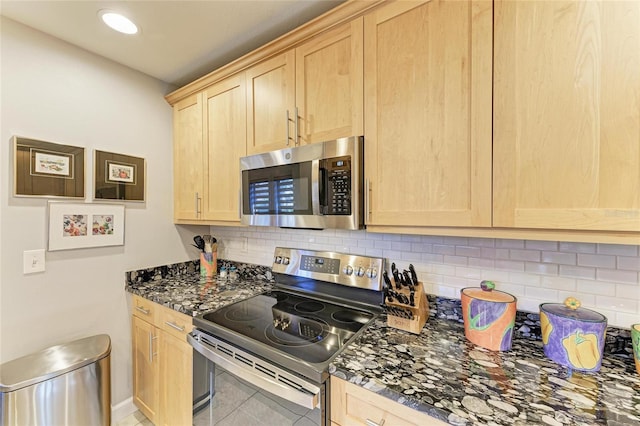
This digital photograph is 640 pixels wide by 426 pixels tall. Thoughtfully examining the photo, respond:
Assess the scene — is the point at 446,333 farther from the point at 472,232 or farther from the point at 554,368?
the point at 472,232

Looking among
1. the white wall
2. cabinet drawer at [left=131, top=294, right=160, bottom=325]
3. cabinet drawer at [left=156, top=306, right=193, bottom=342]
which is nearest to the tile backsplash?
cabinet drawer at [left=156, top=306, right=193, bottom=342]

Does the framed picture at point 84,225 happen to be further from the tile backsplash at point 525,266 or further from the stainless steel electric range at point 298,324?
the tile backsplash at point 525,266

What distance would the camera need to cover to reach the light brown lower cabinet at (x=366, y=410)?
751 millimetres

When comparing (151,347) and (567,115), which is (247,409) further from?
(567,115)

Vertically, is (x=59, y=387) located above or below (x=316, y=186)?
below

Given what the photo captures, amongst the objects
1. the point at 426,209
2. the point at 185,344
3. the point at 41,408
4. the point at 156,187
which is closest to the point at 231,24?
the point at 156,187

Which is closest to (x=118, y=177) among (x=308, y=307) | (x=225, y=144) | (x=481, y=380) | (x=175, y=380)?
(x=225, y=144)

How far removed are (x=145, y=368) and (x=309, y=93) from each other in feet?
6.71

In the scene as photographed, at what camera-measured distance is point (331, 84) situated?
4.12 ft

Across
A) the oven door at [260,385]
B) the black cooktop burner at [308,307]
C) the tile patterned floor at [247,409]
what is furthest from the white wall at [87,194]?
the black cooktop burner at [308,307]

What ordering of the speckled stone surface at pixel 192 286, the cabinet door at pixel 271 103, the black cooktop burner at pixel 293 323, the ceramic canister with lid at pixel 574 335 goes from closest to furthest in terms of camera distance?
the ceramic canister with lid at pixel 574 335 < the black cooktop burner at pixel 293 323 < the cabinet door at pixel 271 103 < the speckled stone surface at pixel 192 286

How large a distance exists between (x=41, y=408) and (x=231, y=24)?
2.20 m

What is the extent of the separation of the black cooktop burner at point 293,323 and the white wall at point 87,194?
942mm

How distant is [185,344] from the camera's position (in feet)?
4.71
